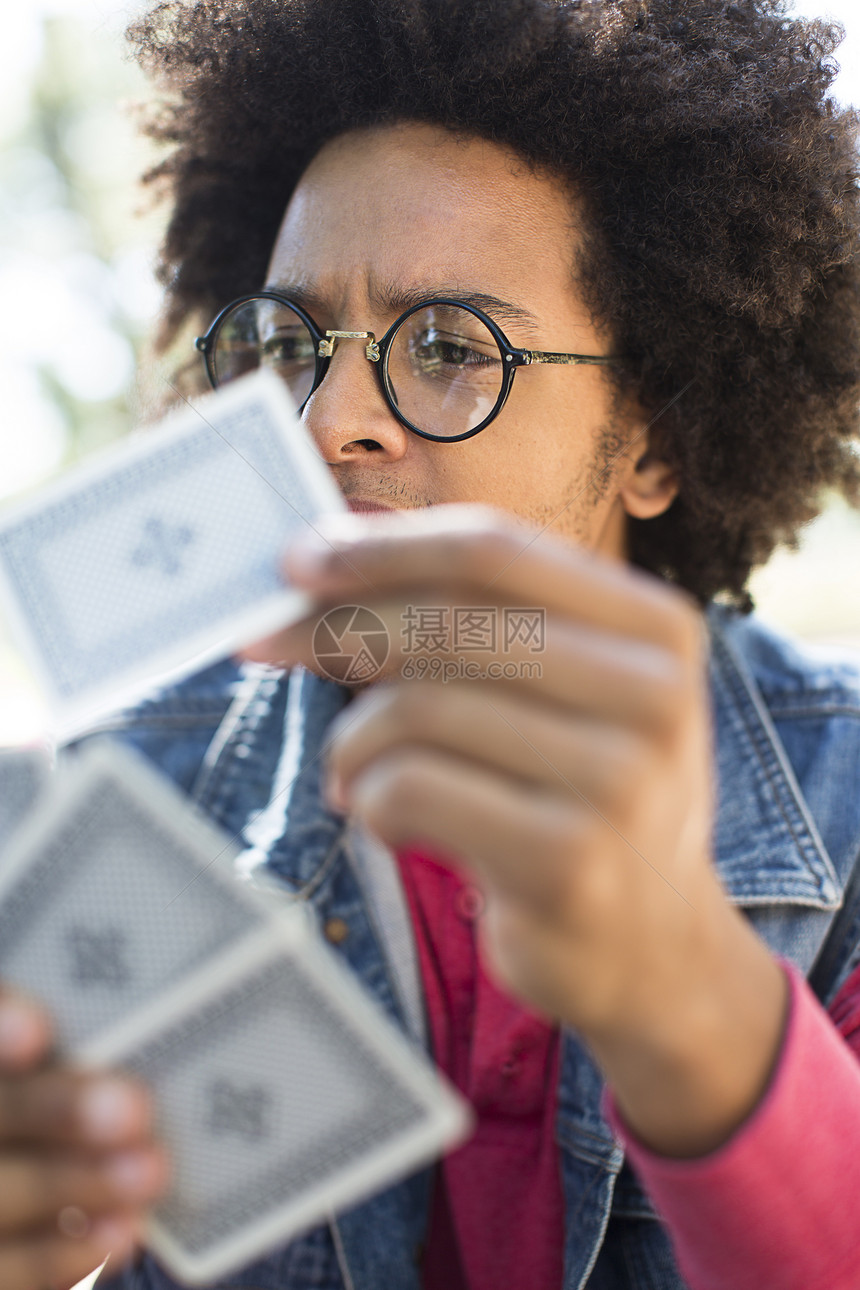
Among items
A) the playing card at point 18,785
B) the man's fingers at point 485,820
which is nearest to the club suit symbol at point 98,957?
the playing card at point 18,785

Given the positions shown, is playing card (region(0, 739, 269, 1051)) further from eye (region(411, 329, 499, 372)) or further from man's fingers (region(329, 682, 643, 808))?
eye (region(411, 329, 499, 372))

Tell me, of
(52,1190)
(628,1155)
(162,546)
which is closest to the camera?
(52,1190)

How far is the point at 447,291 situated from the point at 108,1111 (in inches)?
56.8

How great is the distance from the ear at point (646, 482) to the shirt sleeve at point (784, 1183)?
4.34 feet

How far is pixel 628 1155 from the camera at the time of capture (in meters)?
1.50

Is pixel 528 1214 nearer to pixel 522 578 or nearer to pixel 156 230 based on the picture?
pixel 522 578

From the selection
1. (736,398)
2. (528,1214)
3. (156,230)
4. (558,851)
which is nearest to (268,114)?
(156,230)

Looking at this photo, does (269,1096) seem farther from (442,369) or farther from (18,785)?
(442,369)

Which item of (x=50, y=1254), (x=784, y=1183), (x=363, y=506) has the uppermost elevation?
(x=363, y=506)

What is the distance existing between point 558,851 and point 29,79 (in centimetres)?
1439

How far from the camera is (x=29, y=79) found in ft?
38.9

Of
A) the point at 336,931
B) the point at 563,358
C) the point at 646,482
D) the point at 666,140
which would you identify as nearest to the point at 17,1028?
the point at 336,931

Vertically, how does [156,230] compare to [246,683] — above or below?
above

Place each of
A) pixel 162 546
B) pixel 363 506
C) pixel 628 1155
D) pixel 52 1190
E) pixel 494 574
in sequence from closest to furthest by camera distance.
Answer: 1. pixel 494 574
2. pixel 52 1190
3. pixel 162 546
4. pixel 628 1155
5. pixel 363 506
